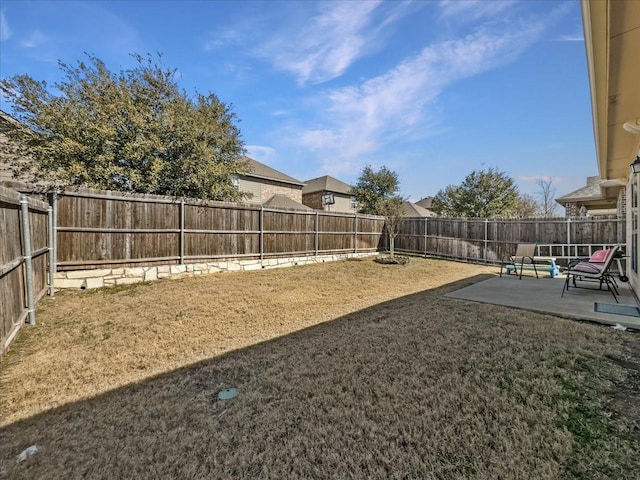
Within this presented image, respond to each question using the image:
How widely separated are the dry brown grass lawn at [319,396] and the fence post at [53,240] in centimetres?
131

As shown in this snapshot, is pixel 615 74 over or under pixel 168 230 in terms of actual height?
over

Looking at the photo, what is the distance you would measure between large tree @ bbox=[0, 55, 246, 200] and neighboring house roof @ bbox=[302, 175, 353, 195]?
53.0ft

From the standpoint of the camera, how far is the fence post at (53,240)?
5449mm

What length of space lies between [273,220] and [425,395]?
311 inches

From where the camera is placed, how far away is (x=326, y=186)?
25.8 metres

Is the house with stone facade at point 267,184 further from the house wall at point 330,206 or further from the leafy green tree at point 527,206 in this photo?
the leafy green tree at point 527,206

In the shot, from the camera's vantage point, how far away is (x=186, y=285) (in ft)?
21.7

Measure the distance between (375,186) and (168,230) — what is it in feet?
51.8

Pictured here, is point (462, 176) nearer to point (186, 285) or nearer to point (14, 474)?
point (186, 285)

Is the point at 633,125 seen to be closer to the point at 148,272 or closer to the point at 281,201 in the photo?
the point at 148,272

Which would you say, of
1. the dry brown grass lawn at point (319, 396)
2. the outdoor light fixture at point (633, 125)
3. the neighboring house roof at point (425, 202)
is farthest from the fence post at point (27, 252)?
the neighboring house roof at point (425, 202)

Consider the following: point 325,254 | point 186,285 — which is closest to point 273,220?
point 325,254

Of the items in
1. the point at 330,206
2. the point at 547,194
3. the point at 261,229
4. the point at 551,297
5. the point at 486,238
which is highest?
the point at 547,194

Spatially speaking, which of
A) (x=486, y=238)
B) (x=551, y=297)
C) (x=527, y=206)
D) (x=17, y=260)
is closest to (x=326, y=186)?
Result: (x=486, y=238)
